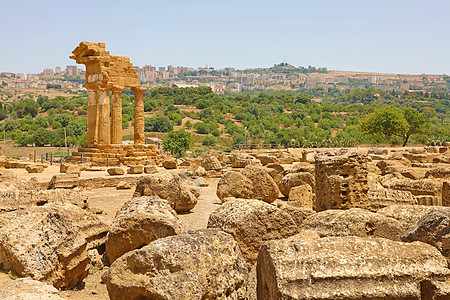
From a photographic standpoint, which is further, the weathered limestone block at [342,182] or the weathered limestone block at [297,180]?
the weathered limestone block at [297,180]

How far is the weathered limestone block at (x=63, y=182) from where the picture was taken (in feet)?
40.2

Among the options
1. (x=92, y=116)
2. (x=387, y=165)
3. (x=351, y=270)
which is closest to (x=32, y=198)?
(x=351, y=270)

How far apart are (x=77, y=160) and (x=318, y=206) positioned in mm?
17639

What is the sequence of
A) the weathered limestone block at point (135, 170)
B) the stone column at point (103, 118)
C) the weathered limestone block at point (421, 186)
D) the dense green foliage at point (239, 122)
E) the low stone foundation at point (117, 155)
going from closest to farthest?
the weathered limestone block at point (421, 186), the weathered limestone block at point (135, 170), the low stone foundation at point (117, 155), the stone column at point (103, 118), the dense green foliage at point (239, 122)

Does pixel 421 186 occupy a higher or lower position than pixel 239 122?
higher

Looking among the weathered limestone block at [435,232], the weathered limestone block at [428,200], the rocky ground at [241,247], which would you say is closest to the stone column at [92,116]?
the rocky ground at [241,247]

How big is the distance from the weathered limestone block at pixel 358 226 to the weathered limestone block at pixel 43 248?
10.4ft

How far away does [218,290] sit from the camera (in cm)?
395

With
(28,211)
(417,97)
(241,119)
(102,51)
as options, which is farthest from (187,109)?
(417,97)

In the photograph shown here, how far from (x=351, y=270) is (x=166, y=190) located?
22.2ft

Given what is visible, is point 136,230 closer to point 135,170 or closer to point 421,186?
point 421,186

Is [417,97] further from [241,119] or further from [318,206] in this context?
[318,206]

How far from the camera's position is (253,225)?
5.62 metres

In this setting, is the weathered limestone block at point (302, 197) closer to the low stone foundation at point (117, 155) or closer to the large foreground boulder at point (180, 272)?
the large foreground boulder at point (180, 272)
